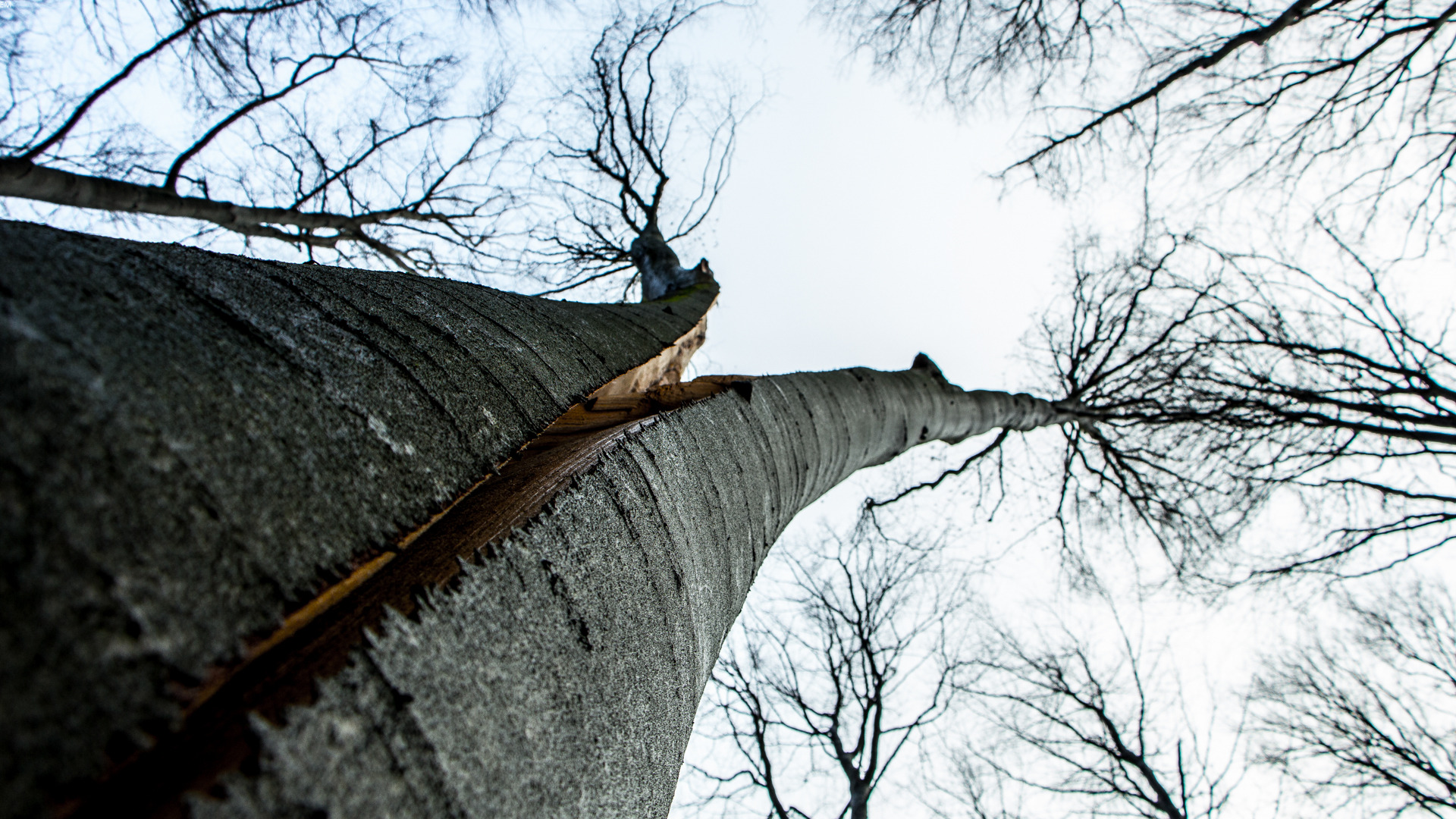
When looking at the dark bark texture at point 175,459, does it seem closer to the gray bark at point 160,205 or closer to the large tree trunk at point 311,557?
the large tree trunk at point 311,557

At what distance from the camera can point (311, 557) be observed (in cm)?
39

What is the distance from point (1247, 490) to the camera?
377 centimetres

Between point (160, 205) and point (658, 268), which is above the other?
point (658, 268)

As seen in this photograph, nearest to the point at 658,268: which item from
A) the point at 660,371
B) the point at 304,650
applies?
the point at 660,371

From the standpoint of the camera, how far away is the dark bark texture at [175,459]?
0.26 meters

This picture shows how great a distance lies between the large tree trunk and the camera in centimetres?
27

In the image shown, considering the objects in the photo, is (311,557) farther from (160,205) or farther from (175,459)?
(160,205)

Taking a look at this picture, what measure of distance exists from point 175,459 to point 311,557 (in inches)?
3.7

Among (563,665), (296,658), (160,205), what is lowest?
(296,658)

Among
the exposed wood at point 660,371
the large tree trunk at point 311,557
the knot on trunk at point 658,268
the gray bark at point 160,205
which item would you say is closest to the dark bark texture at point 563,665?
the large tree trunk at point 311,557

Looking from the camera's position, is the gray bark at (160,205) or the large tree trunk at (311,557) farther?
the gray bark at (160,205)

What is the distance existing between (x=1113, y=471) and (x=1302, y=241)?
79.0 inches

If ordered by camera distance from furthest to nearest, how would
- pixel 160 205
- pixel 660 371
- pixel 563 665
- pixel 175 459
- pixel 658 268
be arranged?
pixel 658 268 < pixel 160 205 < pixel 660 371 < pixel 563 665 < pixel 175 459

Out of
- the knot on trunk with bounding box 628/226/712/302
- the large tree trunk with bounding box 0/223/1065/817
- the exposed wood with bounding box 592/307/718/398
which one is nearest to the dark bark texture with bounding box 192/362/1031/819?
the large tree trunk with bounding box 0/223/1065/817
